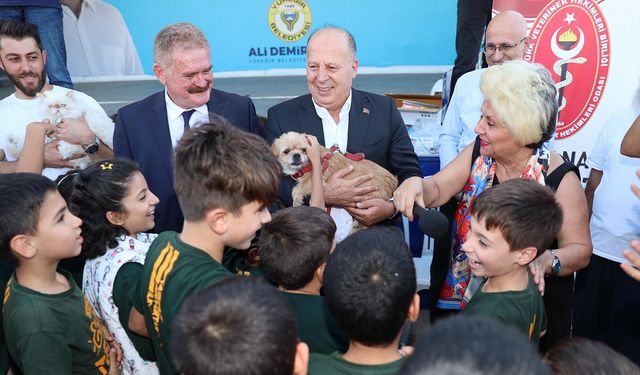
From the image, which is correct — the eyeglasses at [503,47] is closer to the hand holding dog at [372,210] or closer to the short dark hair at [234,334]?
the hand holding dog at [372,210]

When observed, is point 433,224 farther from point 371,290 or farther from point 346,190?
point 346,190

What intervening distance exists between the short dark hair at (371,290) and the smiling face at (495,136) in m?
1.07

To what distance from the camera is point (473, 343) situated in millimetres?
954

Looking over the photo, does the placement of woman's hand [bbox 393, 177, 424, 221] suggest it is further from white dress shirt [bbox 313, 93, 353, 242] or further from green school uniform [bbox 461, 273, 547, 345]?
white dress shirt [bbox 313, 93, 353, 242]

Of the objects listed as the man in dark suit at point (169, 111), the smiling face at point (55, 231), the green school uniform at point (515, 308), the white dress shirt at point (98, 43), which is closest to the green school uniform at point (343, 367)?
the green school uniform at point (515, 308)

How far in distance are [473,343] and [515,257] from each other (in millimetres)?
1196

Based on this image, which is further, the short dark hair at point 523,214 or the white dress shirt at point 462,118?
the white dress shirt at point 462,118

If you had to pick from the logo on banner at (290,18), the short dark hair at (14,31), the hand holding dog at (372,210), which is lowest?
the hand holding dog at (372,210)

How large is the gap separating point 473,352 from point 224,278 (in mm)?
922

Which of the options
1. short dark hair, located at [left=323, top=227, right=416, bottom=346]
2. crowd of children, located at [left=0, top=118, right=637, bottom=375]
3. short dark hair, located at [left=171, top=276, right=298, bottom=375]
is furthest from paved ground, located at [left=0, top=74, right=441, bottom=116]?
short dark hair, located at [left=171, top=276, right=298, bottom=375]

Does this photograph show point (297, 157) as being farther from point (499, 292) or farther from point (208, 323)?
point (208, 323)

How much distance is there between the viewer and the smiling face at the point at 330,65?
312 cm

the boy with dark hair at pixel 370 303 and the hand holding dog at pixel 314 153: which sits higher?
the hand holding dog at pixel 314 153

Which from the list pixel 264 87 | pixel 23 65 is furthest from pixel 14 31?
pixel 264 87
